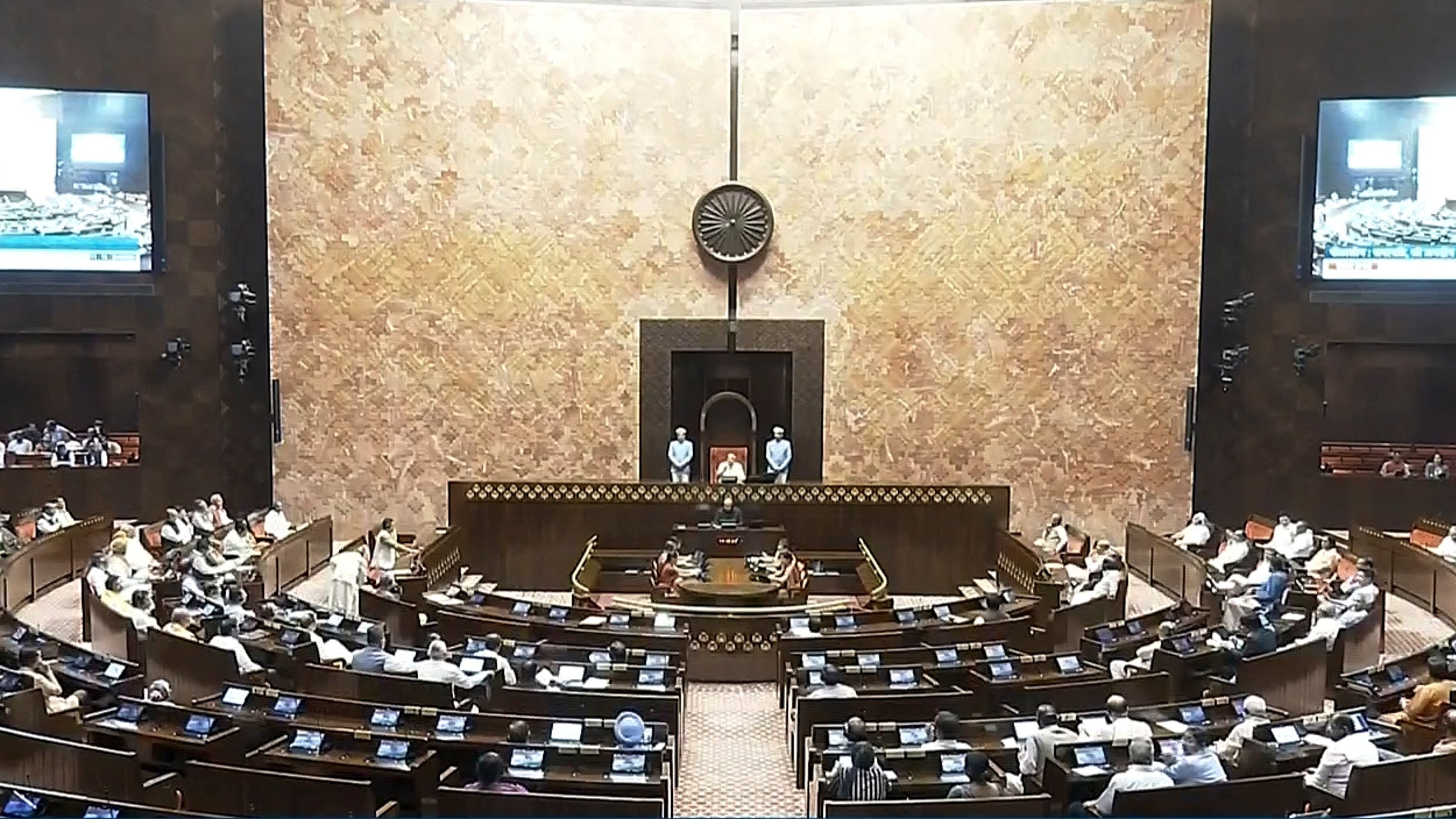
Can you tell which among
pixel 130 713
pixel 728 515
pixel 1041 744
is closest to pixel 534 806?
pixel 1041 744

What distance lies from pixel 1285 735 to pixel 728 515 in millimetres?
10147

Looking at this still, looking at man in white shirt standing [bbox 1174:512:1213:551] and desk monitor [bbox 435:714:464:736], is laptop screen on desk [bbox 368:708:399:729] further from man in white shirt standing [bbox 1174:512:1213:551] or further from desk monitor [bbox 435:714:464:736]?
man in white shirt standing [bbox 1174:512:1213:551]

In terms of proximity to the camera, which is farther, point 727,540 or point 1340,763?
point 727,540

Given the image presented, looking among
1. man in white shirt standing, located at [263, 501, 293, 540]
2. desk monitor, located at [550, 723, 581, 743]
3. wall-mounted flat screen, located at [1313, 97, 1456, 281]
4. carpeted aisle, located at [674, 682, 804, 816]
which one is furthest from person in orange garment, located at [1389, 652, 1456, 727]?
man in white shirt standing, located at [263, 501, 293, 540]

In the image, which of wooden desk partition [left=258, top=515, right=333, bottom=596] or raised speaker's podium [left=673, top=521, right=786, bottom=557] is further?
raised speaker's podium [left=673, top=521, right=786, bottom=557]

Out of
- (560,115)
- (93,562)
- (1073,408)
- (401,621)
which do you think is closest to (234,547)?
(93,562)

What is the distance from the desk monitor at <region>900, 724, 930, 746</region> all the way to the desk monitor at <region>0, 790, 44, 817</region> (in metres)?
5.75

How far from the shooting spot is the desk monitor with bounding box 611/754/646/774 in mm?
8648

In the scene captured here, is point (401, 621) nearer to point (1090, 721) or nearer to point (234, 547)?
point (234, 547)

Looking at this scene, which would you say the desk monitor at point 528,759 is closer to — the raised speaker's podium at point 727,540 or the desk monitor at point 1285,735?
the desk monitor at point 1285,735

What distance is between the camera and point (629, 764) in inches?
343

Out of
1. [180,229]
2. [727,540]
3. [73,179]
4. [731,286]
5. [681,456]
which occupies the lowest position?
[727,540]

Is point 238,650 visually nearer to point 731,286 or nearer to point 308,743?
point 308,743

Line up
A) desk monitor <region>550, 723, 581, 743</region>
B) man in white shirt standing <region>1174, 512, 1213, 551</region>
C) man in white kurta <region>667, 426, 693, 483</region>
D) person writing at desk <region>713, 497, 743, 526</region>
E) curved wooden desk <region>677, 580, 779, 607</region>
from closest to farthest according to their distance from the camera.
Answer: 1. desk monitor <region>550, 723, 581, 743</region>
2. curved wooden desk <region>677, 580, 779, 607</region>
3. person writing at desk <region>713, 497, 743, 526</region>
4. man in white shirt standing <region>1174, 512, 1213, 551</region>
5. man in white kurta <region>667, 426, 693, 483</region>
